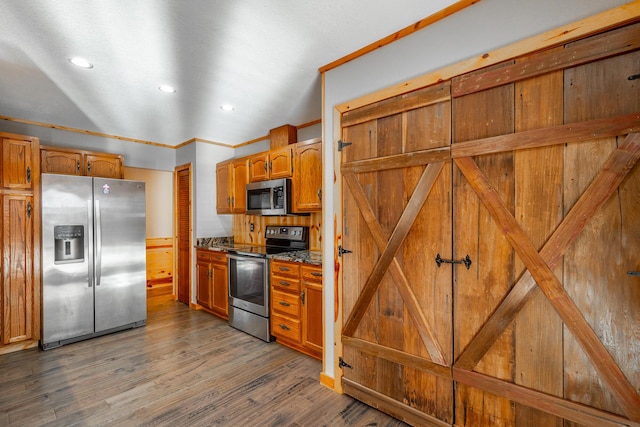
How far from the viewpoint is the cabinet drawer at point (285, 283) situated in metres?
2.88

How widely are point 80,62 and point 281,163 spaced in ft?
6.27

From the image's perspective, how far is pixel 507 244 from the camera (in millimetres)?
1531

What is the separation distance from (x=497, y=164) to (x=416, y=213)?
51 cm

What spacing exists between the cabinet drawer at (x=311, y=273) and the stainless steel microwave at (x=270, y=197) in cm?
80

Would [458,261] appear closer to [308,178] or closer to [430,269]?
[430,269]

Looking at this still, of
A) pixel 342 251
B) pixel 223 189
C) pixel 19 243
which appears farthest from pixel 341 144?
pixel 19 243

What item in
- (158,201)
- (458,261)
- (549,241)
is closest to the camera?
(549,241)

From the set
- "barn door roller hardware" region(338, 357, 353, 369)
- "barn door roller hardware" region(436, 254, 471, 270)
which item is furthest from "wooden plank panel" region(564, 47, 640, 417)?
"barn door roller hardware" region(338, 357, 353, 369)

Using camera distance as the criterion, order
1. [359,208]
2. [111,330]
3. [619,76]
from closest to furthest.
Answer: [619,76] → [359,208] → [111,330]

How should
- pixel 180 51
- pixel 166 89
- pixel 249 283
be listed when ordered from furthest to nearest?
pixel 249 283
pixel 166 89
pixel 180 51

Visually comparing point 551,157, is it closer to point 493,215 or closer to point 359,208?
point 493,215

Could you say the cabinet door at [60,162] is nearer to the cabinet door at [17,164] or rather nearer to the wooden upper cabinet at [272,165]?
the cabinet door at [17,164]

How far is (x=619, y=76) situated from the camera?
49.9 inches

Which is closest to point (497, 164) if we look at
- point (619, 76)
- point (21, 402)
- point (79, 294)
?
point (619, 76)
